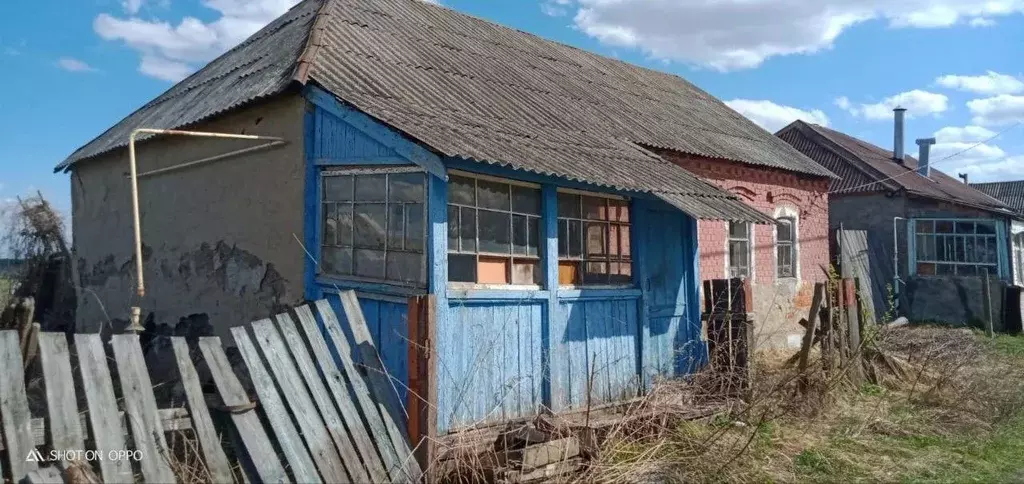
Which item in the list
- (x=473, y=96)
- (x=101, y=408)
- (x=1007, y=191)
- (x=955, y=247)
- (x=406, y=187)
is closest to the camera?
(x=101, y=408)

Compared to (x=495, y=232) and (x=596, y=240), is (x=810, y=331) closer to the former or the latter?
(x=596, y=240)

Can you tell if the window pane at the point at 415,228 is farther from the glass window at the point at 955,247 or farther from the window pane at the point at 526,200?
the glass window at the point at 955,247

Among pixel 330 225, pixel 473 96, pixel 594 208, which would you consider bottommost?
pixel 330 225

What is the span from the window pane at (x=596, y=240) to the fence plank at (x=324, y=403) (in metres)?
3.20

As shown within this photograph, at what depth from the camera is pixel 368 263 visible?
6340mm

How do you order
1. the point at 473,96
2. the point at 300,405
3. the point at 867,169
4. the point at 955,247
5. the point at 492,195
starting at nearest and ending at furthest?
the point at 300,405 → the point at 492,195 → the point at 473,96 → the point at 955,247 → the point at 867,169

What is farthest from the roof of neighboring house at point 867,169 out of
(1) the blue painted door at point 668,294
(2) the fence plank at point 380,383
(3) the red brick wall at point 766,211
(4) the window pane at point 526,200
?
(2) the fence plank at point 380,383

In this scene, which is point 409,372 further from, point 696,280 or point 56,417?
point 696,280

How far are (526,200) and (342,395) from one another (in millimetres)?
2473

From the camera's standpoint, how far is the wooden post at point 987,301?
14.9 meters

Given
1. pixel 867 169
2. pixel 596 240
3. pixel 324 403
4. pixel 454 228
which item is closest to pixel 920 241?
pixel 867 169

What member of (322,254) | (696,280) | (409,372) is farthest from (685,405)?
(322,254)

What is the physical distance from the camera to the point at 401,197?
19.9 ft

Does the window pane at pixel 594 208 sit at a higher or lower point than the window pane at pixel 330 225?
higher
